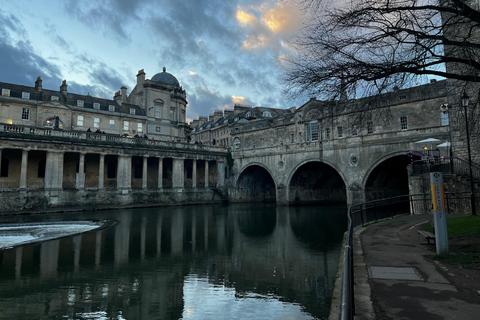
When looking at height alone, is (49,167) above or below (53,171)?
above

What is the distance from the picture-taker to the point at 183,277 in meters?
8.74

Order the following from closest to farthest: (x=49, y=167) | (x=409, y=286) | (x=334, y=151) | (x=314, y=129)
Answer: (x=409, y=286), (x=49, y=167), (x=334, y=151), (x=314, y=129)

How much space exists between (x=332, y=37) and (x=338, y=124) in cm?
2520

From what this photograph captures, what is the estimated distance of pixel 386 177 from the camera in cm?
3288

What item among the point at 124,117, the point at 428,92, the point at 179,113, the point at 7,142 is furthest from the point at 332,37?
the point at 179,113

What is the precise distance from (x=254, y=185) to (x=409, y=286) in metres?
40.1

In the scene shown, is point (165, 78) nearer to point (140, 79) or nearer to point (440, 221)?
point (140, 79)

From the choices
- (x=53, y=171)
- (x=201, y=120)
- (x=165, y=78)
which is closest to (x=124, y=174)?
(x=53, y=171)

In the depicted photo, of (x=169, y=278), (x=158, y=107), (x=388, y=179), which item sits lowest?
(x=169, y=278)

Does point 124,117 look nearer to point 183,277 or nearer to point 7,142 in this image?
point 7,142

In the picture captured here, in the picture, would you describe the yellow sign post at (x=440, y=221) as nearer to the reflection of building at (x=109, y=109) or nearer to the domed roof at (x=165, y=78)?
the reflection of building at (x=109, y=109)

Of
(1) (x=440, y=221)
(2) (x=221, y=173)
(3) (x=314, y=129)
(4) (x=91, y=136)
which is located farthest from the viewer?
(2) (x=221, y=173)

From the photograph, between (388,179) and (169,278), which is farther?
(388,179)

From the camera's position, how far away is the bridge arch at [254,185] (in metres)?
44.1
